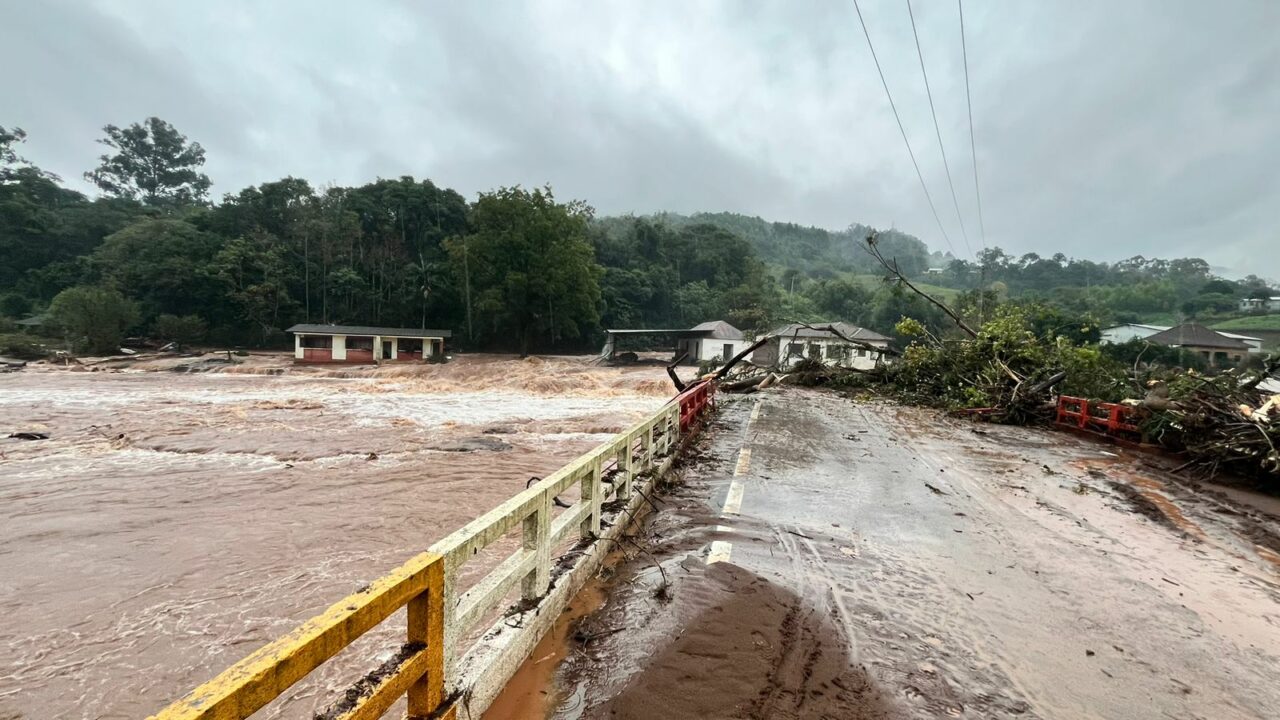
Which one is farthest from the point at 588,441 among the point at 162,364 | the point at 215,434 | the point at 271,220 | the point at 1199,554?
the point at 271,220

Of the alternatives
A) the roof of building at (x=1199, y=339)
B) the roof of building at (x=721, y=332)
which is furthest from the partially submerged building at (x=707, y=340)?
the roof of building at (x=1199, y=339)

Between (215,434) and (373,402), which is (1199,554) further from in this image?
(373,402)

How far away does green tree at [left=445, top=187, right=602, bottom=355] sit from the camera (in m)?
44.5

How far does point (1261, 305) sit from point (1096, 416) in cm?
8809

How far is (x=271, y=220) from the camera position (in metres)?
51.8

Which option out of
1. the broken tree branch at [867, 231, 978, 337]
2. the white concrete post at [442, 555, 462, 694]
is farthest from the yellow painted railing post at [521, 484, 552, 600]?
the broken tree branch at [867, 231, 978, 337]

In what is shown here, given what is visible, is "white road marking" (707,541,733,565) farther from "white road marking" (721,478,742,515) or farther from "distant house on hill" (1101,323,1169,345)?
"distant house on hill" (1101,323,1169,345)

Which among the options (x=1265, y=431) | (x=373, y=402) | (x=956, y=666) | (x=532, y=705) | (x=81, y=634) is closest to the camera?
(x=532, y=705)

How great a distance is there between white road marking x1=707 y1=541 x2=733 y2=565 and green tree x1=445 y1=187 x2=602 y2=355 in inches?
1593

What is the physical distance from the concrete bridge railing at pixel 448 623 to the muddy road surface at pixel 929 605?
27 cm

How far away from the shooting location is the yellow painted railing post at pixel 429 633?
2.09m

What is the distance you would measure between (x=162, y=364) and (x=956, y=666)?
43841 mm

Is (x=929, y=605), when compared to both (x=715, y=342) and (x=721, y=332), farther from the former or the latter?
(x=721, y=332)

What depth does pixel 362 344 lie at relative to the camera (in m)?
40.5
